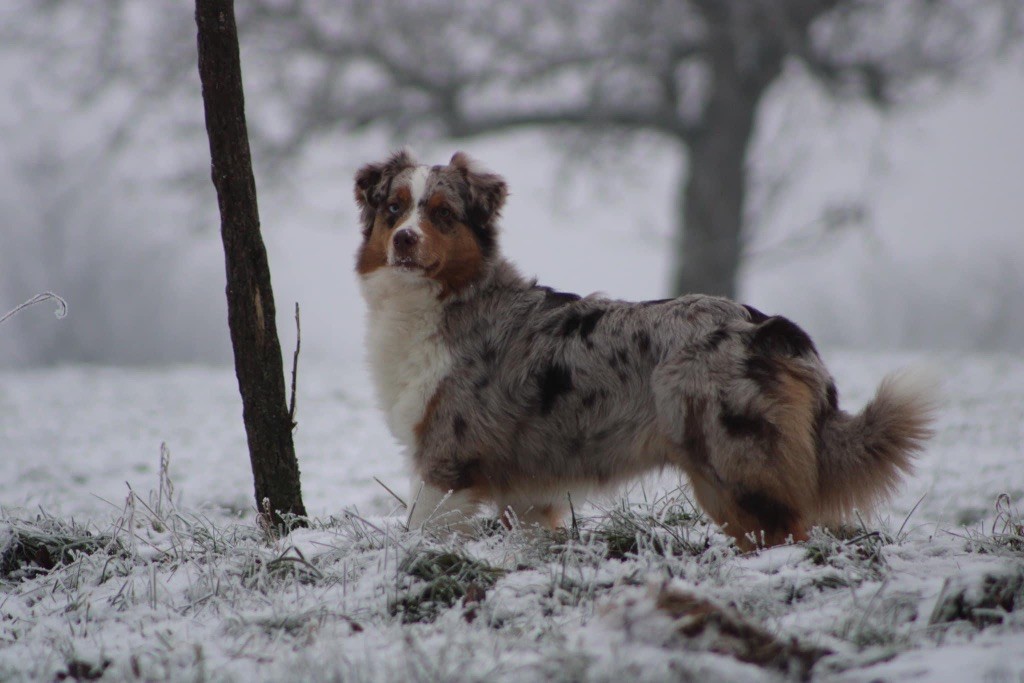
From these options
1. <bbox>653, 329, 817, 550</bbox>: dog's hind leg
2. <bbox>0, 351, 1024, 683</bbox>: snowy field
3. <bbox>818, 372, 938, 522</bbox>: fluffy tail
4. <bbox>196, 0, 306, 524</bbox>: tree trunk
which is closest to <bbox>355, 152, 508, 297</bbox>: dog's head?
<bbox>196, 0, 306, 524</bbox>: tree trunk

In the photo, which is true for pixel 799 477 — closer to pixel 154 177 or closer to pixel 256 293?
pixel 256 293

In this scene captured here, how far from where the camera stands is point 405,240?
4527 mm

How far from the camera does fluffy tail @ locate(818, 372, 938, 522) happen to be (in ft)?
12.7

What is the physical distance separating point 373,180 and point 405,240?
695 mm

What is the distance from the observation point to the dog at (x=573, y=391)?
152 inches

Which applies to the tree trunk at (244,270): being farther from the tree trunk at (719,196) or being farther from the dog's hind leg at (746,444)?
the tree trunk at (719,196)

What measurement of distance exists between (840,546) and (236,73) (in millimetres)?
3258

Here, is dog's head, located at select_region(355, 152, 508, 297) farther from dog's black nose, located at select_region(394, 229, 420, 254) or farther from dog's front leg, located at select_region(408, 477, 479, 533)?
dog's front leg, located at select_region(408, 477, 479, 533)

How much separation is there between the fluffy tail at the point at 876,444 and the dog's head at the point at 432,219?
1930 mm

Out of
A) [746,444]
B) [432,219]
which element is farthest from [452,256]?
[746,444]

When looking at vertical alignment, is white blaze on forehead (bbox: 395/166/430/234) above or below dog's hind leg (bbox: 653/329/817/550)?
above

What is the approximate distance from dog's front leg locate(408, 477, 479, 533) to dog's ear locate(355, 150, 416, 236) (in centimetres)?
149

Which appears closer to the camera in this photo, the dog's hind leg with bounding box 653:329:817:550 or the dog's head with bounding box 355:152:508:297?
the dog's hind leg with bounding box 653:329:817:550

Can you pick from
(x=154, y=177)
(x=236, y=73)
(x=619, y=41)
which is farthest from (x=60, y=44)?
(x=236, y=73)
